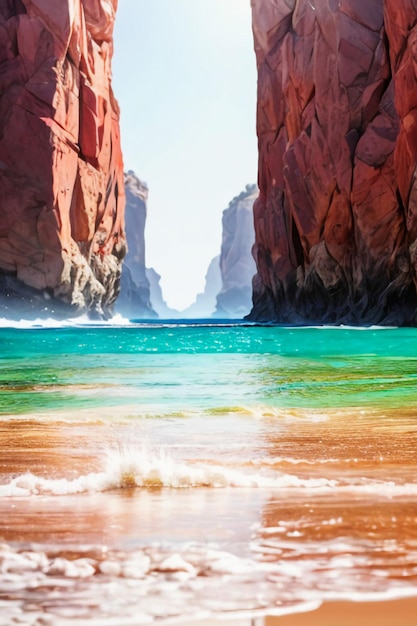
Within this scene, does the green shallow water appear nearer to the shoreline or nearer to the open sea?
the open sea

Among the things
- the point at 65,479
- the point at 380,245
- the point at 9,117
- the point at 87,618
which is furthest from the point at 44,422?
the point at 9,117

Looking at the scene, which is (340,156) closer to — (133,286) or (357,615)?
(357,615)

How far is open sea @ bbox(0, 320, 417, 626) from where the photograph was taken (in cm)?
254

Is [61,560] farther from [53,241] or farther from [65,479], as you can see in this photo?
[53,241]

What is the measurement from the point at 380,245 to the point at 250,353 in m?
26.3

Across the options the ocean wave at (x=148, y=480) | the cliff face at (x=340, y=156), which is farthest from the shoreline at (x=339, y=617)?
the cliff face at (x=340, y=156)

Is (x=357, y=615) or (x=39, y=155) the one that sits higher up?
(x=39, y=155)

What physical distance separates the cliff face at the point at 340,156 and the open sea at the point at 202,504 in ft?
Answer: 100

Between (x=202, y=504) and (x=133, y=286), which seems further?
(x=133, y=286)

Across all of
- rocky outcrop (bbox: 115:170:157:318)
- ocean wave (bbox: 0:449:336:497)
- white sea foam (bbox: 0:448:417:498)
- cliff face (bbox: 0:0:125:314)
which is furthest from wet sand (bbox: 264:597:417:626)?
rocky outcrop (bbox: 115:170:157:318)

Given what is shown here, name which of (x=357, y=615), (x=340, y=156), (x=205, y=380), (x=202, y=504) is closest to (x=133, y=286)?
(x=340, y=156)

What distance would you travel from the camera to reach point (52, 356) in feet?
62.5

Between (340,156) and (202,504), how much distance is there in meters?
48.0

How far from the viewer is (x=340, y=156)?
49250 mm
